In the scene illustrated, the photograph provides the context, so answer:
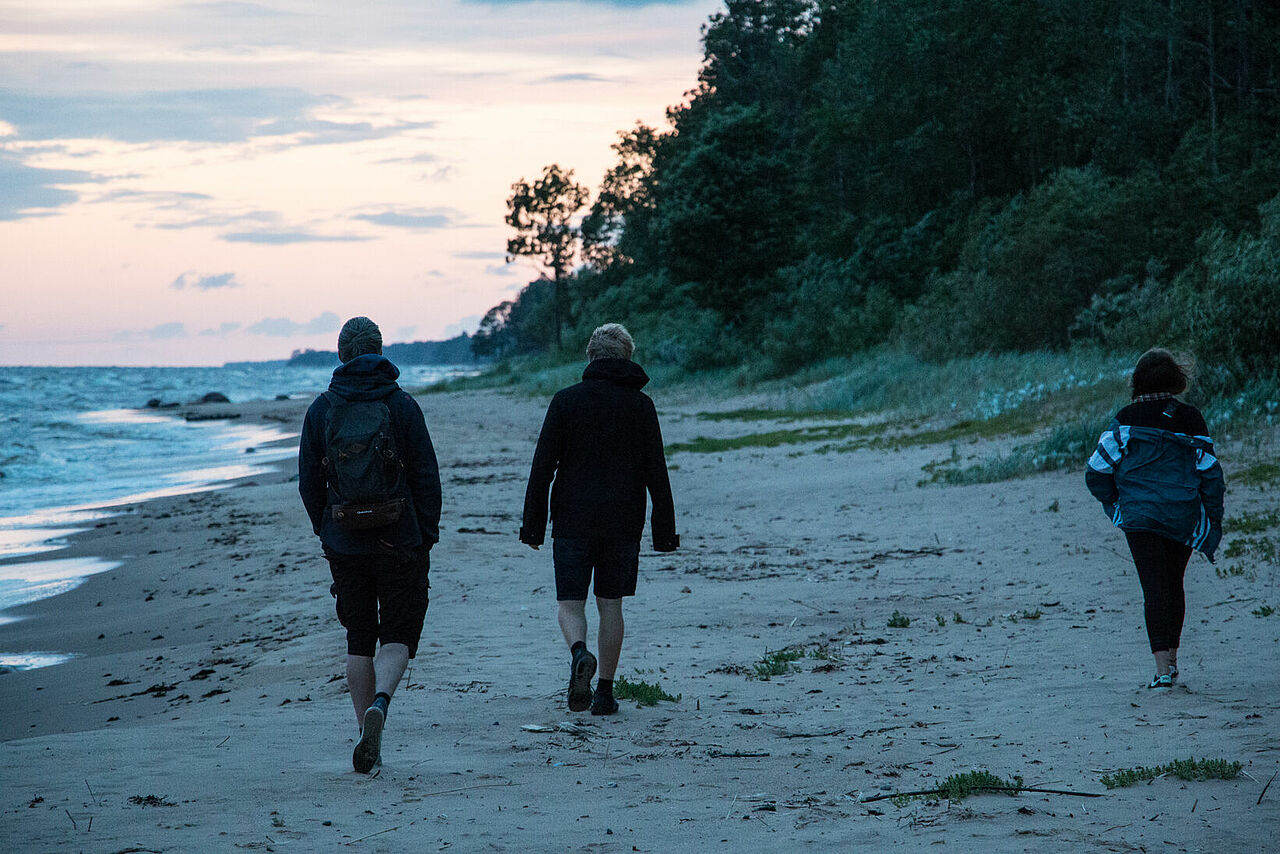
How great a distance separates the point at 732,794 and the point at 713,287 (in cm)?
4552

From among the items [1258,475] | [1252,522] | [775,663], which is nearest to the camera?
[775,663]

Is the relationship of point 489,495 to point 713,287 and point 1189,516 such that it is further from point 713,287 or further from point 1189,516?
point 713,287


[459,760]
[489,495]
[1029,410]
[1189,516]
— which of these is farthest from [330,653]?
[1029,410]

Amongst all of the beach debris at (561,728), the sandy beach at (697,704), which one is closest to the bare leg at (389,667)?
the sandy beach at (697,704)

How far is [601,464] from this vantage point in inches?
234

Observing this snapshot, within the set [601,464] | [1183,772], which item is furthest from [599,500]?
[1183,772]

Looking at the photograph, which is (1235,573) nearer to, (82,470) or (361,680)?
(361,680)

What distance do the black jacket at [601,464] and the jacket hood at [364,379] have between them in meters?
1.01

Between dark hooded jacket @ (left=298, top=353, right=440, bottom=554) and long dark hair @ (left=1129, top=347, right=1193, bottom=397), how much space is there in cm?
384

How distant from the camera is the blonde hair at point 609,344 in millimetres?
6082

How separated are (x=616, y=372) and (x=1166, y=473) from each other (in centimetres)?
299

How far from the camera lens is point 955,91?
4456cm

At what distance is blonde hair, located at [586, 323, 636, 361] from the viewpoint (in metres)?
6.08

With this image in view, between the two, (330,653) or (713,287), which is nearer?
(330,653)
